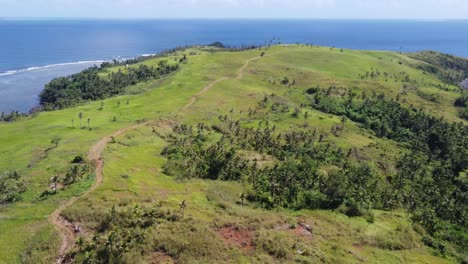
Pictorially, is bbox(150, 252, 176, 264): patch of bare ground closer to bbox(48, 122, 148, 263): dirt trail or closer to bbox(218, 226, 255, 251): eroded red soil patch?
bbox(218, 226, 255, 251): eroded red soil patch

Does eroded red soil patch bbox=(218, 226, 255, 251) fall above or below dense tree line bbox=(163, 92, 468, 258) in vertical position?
above

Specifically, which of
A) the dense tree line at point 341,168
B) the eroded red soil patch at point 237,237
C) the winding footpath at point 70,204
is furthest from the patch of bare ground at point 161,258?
the dense tree line at point 341,168

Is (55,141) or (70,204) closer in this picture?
(70,204)

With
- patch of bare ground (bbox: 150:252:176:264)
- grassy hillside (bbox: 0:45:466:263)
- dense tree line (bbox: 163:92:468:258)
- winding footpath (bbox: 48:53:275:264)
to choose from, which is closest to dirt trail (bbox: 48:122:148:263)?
winding footpath (bbox: 48:53:275:264)

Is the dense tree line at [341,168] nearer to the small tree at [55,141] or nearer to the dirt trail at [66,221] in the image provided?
the dirt trail at [66,221]

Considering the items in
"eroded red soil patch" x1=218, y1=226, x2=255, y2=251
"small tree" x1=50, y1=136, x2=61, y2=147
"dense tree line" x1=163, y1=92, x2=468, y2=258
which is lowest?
"dense tree line" x1=163, y1=92, x2=468, y2=258

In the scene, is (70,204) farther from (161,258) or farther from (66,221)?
(161,258)

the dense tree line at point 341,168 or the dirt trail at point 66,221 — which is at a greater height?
the dirt trail at point 66,221

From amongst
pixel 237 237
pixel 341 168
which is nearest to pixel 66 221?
pixel 237 237

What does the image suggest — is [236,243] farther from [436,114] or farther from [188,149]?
[436,114]

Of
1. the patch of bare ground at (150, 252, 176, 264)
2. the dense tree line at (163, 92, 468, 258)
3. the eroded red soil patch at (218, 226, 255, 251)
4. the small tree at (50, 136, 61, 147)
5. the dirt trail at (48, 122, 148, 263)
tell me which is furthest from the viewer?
the small tree at (50, 136, 61, 147)
